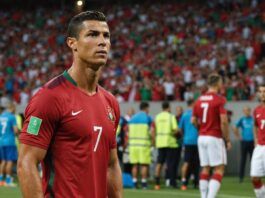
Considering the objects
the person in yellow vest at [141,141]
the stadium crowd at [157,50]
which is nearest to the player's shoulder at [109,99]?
the person in yellow vest at [141,141]

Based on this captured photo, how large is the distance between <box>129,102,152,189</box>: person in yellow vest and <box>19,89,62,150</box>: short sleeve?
14.1 metres

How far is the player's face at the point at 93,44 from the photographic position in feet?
15.9

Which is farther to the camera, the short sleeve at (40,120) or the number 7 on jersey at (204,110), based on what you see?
the number 7 on jersey at (204,110)

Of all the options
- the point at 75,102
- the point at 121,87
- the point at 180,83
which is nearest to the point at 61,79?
the point at 75,102

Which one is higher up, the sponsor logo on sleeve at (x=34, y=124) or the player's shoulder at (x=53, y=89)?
the player's shoulder at (x=53, y=89)

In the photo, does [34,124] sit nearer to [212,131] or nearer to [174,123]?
[212,131]

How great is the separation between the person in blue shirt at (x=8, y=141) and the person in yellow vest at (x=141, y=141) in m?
2.75

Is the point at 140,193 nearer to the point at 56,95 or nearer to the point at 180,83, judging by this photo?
the point at 180,83

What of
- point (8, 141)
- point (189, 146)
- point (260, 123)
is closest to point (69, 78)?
point (260, 123)

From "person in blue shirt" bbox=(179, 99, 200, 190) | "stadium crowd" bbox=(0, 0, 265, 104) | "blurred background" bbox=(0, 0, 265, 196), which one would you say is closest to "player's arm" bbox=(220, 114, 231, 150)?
"person in blue shirt" bbox=(179, 99, 200, 190)

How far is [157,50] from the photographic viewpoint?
32.1 meters

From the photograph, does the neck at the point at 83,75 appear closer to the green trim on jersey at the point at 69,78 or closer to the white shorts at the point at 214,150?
the green trim on jersey at the point at 69,78

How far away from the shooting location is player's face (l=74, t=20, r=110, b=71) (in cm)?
484

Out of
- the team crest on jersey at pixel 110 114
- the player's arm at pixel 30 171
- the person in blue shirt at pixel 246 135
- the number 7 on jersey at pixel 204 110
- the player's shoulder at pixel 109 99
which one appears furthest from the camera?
the person in blue shirt at pixel 246 135
